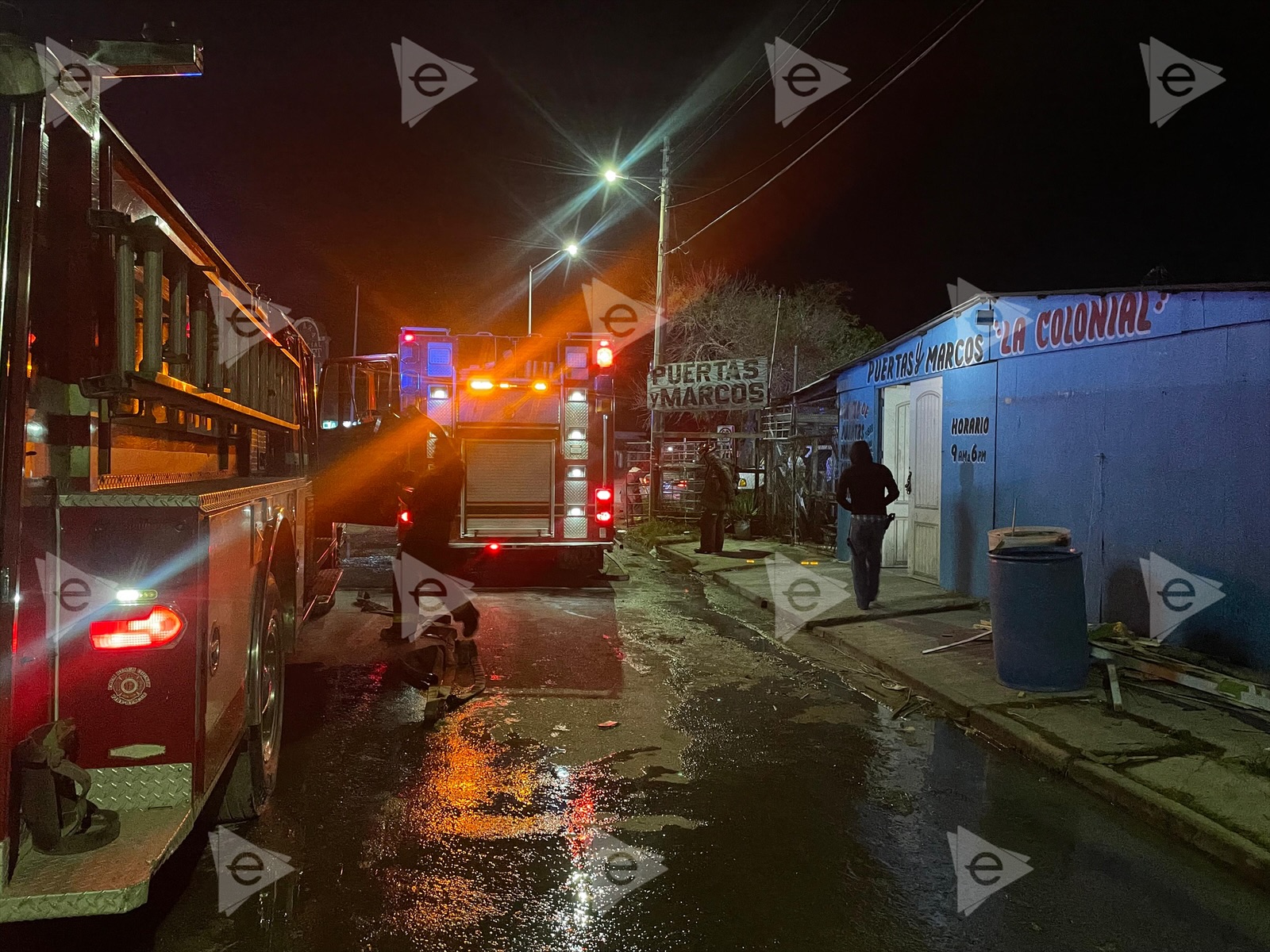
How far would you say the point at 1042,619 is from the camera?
21.4 ft

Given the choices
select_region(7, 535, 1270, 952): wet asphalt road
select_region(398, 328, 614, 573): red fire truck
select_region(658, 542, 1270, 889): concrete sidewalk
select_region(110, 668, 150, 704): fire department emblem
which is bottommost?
select_region(7, 535, 1270, 952): wet asphalt road

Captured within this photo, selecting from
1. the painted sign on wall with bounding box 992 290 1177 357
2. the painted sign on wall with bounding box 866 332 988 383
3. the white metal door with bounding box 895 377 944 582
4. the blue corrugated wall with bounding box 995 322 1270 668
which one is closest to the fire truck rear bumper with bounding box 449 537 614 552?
the white metal door with bounding box 895 377 944 582

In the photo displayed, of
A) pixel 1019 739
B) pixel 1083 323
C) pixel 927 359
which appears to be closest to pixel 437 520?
pixel 1019 739

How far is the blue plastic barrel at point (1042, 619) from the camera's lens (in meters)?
6.46

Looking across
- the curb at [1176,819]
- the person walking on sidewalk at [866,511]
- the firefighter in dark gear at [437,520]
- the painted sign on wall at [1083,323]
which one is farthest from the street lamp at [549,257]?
the curb at [1176,819]

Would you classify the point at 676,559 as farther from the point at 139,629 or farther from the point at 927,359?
the point at 139,629

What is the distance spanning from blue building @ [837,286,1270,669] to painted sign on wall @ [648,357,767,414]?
5661 millimetres

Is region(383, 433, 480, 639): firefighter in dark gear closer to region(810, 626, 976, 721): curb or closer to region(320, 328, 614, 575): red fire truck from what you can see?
region(810, 626, 976, 721): curb

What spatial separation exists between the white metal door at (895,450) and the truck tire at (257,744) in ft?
33.7

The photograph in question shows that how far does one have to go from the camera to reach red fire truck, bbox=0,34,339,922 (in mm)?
2660

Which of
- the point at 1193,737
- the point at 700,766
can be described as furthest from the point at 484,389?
the point at 1193,737

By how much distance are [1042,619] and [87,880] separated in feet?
19.5

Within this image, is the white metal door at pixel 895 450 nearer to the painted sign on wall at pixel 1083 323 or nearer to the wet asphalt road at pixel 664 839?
the painted sign on wall at pixel 1083 323

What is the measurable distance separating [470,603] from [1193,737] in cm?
510
